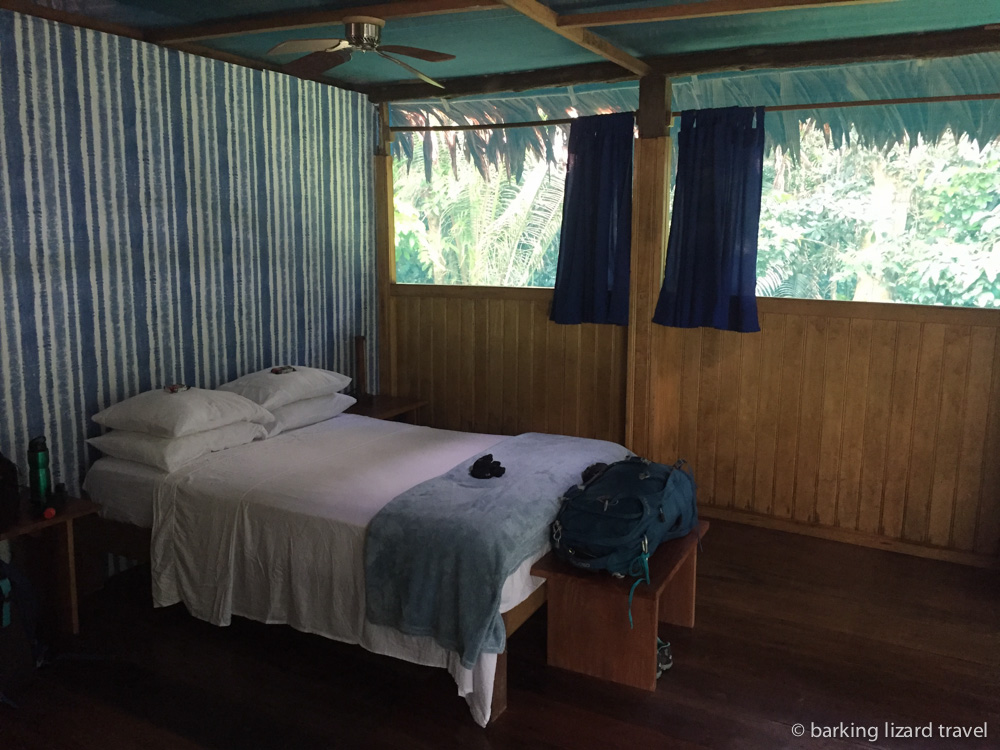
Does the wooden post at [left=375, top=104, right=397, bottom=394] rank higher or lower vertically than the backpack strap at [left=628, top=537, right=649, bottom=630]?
higher

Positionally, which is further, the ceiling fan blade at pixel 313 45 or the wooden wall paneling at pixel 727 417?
the wooden wall paneling at pixel 727 417

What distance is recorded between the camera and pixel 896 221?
464 cm

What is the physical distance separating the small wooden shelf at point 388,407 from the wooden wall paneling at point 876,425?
8.19ft

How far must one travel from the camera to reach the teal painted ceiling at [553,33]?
3344 millimetres

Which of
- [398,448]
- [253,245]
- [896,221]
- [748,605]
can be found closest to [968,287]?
[896,221]

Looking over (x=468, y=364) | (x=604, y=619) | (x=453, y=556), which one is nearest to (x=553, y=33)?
(x=468, y=364)

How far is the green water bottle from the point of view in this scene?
121 inches

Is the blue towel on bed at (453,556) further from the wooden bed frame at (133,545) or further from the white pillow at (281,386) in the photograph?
the white pillow at (281,386)

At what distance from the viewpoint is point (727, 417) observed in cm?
446

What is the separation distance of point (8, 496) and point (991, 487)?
13.7ft

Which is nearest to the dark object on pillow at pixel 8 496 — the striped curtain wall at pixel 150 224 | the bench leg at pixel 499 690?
the striped curtain wall at pixel 150 224

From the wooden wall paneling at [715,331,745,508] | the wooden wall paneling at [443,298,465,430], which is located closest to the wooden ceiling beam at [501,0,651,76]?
the wooden wall paneling at [715,331,745,508]

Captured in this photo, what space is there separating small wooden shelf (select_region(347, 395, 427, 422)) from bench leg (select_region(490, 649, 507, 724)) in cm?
214

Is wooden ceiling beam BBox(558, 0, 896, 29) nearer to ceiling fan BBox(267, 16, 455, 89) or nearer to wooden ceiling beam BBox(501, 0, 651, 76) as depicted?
wooden ceiling beam BBox(501, 0, 651, 76)
